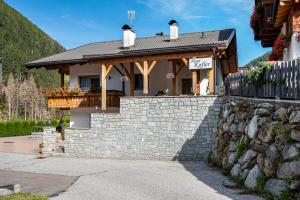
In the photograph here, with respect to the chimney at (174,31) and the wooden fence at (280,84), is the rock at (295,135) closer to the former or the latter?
the wooden fence at (280,84)

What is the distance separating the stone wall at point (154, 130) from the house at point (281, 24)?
12.4ft

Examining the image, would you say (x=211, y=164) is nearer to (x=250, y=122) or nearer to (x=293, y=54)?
(x=250, y=122)

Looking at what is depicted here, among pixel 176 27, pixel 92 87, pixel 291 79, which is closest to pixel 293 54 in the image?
pixel 291 79

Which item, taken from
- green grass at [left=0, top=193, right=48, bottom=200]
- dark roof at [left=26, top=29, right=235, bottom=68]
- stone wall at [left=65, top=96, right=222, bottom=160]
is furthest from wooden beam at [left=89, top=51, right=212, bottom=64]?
green grass at [left=0, top=193, right=48, bottom=200]

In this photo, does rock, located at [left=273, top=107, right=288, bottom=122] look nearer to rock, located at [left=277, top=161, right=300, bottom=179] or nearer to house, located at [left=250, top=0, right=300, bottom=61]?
rock, located at [left=277, top=161, right=300, bottom=179]

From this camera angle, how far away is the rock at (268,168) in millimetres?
8562

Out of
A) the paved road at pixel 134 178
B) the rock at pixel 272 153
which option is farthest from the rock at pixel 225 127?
the rock at pixel 272 153

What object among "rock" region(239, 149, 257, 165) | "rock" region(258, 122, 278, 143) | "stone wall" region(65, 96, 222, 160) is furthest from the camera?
Result: "stone wall" region(65, 96, 222, 160)

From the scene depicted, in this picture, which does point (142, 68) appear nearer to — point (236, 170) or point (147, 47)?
point (147, 47)

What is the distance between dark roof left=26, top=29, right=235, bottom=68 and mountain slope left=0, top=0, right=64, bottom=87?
71.7m

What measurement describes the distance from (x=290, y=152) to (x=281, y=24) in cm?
1062

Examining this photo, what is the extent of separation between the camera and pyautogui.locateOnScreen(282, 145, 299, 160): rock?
25.1 feet

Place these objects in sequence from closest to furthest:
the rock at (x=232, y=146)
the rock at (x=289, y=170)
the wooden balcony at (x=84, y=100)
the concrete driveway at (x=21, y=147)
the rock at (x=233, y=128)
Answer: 1. the rock at (x=289, y=170)
2. the rock at (x=232, y=146)
3. the rock at (x=233, y=128)
4. the wooden balcony at (x=84, y=100)
5. the concrete driveway at (x=21, y=147)

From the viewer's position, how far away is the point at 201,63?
17109 millimetres
